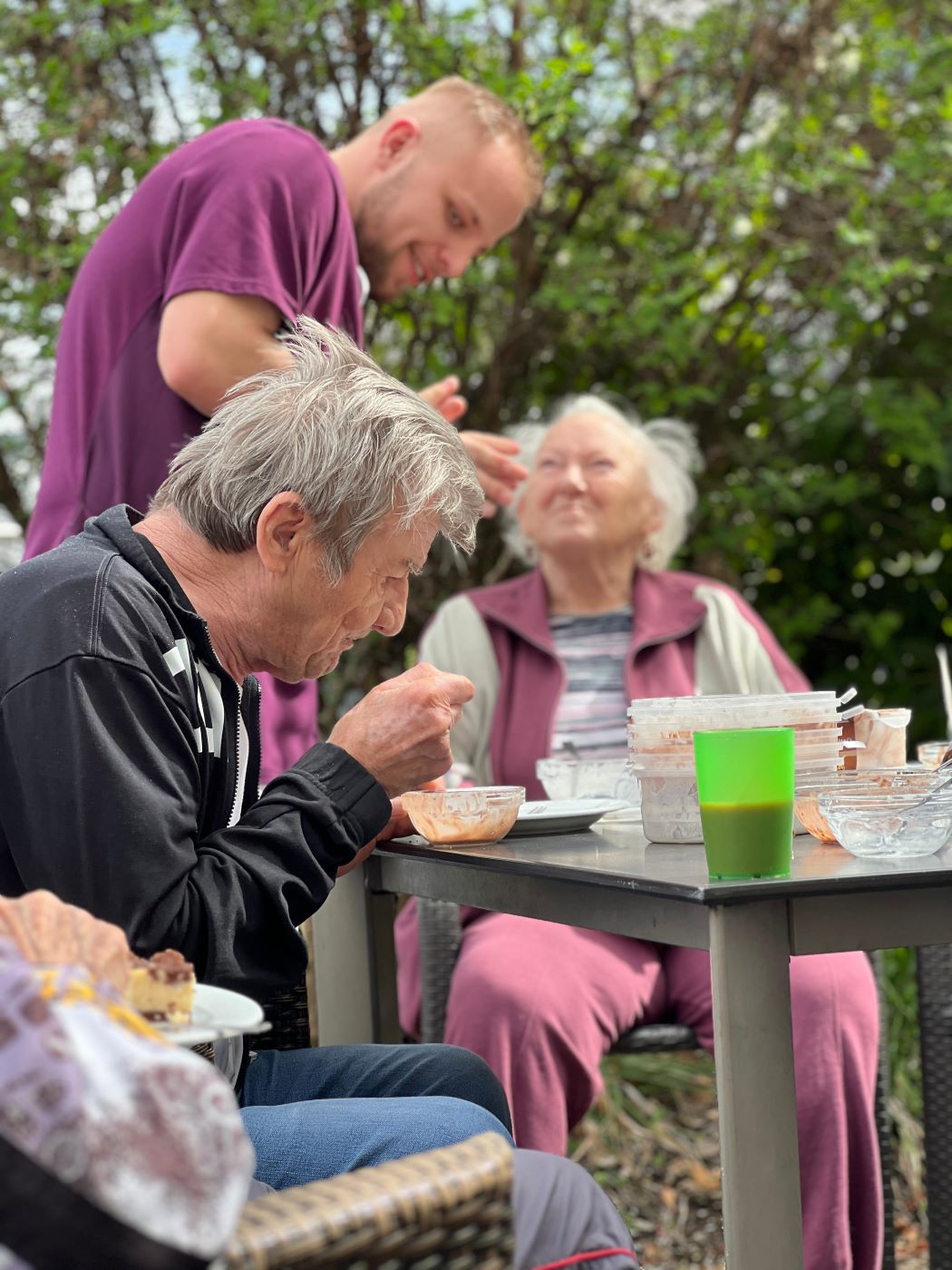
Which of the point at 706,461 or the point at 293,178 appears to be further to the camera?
the point at 706,461

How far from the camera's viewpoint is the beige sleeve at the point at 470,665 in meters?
3.11

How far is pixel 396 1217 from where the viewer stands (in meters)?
0.95

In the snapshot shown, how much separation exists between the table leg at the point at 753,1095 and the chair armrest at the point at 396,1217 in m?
0.38

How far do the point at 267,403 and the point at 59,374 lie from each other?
102 centimetres

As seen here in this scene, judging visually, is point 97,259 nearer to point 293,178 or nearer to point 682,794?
point 293,178

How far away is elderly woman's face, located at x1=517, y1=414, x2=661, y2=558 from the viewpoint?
3.43 m

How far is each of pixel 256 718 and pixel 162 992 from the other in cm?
78

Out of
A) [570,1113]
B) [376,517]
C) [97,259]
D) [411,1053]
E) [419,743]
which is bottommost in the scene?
[570,1113]

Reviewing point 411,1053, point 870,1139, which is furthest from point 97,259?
point 870,1139

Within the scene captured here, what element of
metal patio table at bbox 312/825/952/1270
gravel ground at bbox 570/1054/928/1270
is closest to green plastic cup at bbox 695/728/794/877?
metal patio table at bbox 312/825/952/1270

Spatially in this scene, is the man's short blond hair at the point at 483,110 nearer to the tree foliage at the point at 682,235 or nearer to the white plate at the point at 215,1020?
Answer: the tree foliage at the point at 682,235

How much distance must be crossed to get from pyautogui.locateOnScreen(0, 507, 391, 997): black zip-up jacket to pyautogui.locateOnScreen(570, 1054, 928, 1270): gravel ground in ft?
6.51

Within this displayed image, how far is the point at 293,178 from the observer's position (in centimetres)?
241

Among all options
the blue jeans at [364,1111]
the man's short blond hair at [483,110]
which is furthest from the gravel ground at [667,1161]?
the man's short blond hair at [483,110]
